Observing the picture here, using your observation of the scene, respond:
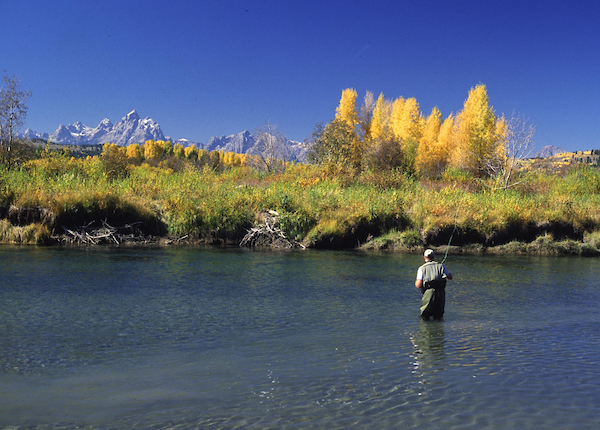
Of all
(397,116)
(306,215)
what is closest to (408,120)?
(397,116)

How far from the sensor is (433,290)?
8555 mm

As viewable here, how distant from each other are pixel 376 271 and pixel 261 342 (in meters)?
8.13

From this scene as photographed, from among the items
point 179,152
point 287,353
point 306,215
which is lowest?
point 287,353

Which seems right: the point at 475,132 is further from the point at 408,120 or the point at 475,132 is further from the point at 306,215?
the point at 306,215

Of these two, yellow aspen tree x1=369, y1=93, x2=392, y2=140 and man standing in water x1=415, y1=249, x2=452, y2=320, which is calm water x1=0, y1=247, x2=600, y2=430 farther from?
yellow aspen tree x1=369, y1=93, x2=392, y2=140

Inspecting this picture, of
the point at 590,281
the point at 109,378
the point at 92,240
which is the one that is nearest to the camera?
the point at 109,378

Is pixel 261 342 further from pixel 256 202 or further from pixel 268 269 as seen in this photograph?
pixel 256 202

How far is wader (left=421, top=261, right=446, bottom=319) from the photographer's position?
8516 mm

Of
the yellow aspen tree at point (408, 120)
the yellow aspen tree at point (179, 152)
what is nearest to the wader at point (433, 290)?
the yellow aspen tree at point (408, 120)

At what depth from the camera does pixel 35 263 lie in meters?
13.8

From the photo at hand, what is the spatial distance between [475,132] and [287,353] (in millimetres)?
46352

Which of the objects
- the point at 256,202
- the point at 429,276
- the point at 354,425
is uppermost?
the point at 256,202

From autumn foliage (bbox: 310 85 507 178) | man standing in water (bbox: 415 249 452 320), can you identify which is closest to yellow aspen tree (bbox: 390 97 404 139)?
autumn foliage (bbox: 310 85 507 178)

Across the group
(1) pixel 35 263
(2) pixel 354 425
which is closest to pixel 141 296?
(1) pixel 35 263
